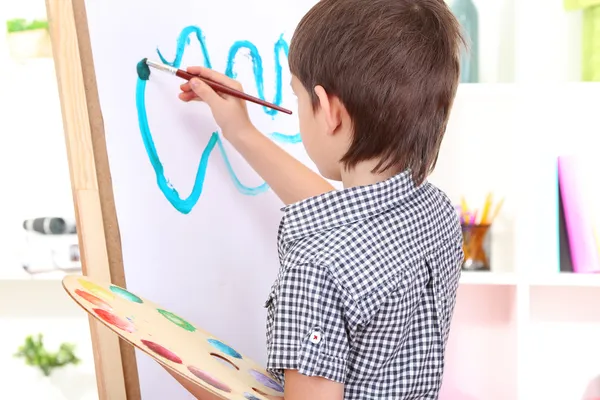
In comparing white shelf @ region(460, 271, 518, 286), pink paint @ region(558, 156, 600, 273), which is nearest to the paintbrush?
white shelf @ region(460, 271, 518, 286)

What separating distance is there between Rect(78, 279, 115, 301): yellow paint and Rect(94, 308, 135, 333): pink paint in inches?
2.1

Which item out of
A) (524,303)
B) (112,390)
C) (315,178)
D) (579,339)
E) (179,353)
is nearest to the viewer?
(179,353)

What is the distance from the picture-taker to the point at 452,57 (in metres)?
0.87

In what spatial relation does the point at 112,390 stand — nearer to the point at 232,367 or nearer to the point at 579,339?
the point at 232,367

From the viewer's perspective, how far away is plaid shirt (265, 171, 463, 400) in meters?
0.75

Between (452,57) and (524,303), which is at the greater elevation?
(452,57)

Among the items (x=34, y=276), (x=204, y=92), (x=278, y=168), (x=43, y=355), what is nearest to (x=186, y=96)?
(x=204, y=92)

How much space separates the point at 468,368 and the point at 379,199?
37.6 inches

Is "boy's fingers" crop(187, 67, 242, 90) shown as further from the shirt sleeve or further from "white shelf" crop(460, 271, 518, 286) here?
"white shelf" crop(460, 271, 518, 286)

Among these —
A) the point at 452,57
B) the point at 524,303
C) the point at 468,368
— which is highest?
the point at 452,57

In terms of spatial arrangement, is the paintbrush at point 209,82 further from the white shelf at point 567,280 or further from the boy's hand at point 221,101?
the white shelf at point 567,280

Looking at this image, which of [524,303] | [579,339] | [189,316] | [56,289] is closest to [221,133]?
[189,316]

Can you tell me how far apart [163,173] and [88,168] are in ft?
0.35

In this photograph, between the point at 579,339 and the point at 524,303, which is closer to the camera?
the point at 524,303
